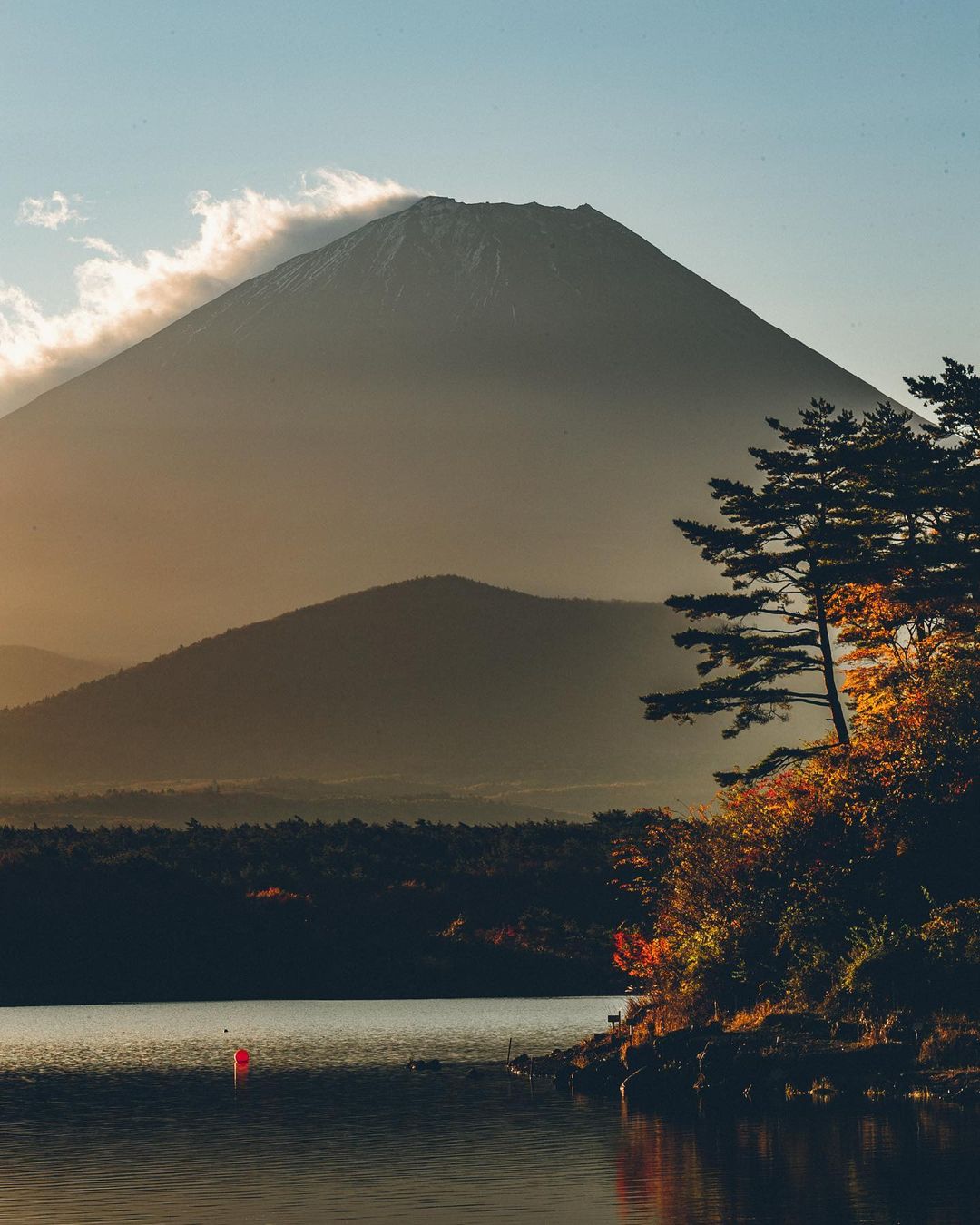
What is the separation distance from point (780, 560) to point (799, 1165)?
27964 mm

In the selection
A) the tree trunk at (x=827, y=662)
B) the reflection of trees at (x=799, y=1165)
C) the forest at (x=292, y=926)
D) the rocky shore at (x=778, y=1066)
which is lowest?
the reflection of trees at (x=799, y=1165)

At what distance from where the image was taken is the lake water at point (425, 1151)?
33.2 metres

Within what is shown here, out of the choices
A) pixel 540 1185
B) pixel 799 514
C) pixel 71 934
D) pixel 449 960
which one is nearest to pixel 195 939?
pixel 71 934

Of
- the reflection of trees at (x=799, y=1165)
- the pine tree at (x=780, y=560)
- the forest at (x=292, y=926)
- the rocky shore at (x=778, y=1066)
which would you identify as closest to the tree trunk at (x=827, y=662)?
the pine tree at (x=780, y=560)

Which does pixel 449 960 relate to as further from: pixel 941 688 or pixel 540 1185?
pixel 540 1185

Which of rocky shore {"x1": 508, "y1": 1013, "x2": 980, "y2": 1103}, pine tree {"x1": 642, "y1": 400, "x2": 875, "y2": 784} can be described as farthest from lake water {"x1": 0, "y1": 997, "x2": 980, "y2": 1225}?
pine tree {"x1": 642, "y1": 400, "x2": 875, "y2": 784}

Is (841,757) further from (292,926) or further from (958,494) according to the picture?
(292,926)

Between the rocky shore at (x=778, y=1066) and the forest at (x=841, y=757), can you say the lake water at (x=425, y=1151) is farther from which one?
the forest at (x=841, y=757)

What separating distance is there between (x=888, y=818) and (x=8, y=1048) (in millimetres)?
40408

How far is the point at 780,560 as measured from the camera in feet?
202

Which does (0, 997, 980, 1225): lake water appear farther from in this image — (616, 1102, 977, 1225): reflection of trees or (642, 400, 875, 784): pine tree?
(642, 400, 875, 784): pine tree

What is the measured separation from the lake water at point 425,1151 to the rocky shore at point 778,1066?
4.58 ft

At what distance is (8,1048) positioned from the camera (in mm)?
75375

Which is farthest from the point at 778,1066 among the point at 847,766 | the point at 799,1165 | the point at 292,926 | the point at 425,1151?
the point at 292,926
